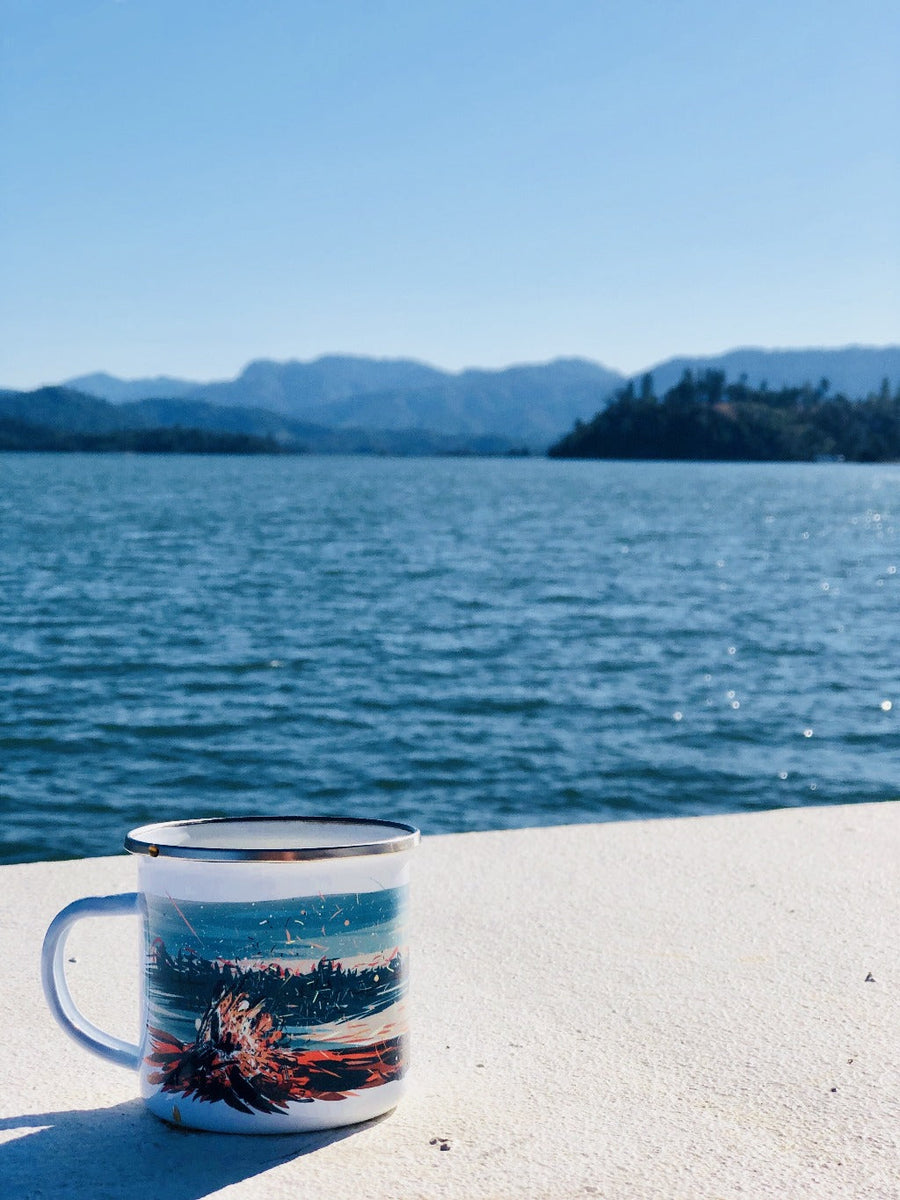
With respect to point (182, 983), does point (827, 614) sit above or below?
below

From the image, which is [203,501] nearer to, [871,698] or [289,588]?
[289,588]

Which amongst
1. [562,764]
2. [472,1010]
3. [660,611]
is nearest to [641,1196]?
[472,1010]

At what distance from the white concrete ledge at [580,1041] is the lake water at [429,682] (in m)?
7.46

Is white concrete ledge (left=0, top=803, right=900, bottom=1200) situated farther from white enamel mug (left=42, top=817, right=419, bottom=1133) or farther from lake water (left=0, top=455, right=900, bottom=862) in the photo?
lake water (left=0, top=455, right=900, bottom=862)

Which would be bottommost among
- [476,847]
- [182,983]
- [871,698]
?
[871,698]

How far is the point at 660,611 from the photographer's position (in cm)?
2997

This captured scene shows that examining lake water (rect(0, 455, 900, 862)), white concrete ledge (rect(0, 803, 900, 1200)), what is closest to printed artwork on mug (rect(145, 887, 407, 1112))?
white concrete ledge (rect(0, 803, 900, 1200))

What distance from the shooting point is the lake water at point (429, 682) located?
532 inches

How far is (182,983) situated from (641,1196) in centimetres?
86

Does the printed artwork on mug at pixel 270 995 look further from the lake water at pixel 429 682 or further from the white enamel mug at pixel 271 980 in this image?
the lake water at pixel 429 682

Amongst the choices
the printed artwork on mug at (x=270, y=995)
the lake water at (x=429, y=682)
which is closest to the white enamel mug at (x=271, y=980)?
the printed artwork on mug at (x=270, y=995)

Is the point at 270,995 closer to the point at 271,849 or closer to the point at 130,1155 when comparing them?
the point at 271,849

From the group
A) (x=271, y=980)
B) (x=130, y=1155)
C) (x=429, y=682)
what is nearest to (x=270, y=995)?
(x=271, y=980)

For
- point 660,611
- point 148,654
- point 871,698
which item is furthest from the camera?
point 660,611
